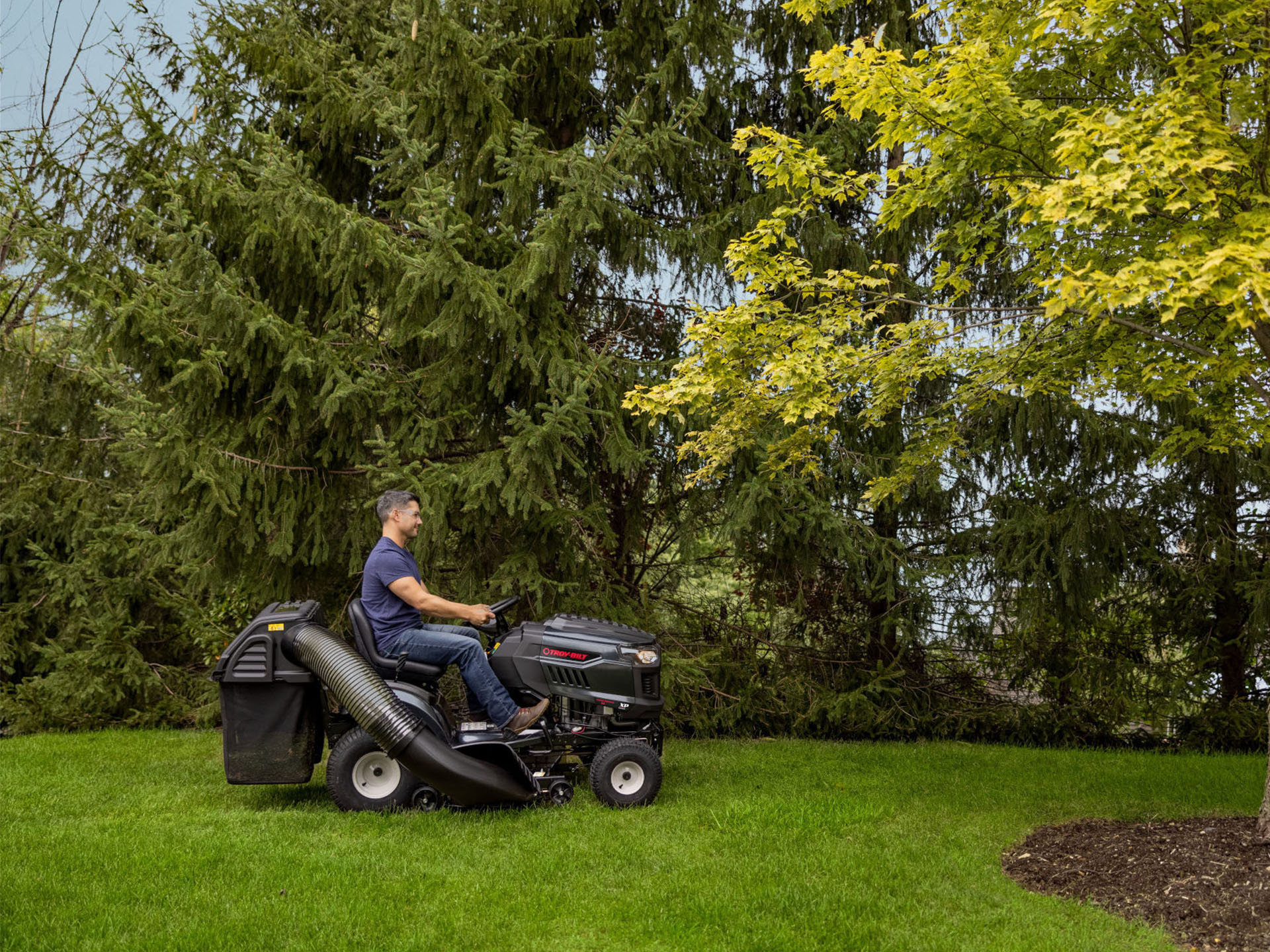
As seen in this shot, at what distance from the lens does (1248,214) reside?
399 centimetres

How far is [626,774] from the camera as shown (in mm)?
5621

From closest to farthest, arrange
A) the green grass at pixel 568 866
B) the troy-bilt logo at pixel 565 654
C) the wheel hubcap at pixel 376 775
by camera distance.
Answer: the green grass at pixel 568 866 → the wheel hubcap at pixel 376 775 → the troy-bilt logo at pixel 565 654

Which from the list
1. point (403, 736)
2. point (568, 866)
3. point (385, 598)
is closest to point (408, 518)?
point (385, 598)

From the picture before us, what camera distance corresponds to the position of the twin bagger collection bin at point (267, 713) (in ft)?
17.5

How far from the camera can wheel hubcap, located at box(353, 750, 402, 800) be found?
538cm

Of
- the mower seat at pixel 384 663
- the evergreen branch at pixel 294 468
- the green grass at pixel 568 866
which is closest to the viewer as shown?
the green grass at pixel 568 866

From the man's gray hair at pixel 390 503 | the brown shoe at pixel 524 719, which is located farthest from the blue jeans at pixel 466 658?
the man's gray hair at pixel 390 503

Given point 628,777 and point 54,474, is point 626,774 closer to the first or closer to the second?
point 628,777

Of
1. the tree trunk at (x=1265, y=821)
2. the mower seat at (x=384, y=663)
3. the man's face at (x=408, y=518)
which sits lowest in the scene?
the tree trunk at (x=1265, y=821)

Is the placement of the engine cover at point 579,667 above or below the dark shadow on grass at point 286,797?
above

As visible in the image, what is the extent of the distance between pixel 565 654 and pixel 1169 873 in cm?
300

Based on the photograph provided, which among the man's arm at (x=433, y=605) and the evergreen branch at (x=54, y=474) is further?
the evergreen branch at (x=54, y=474)

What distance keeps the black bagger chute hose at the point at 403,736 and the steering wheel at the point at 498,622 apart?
62cm

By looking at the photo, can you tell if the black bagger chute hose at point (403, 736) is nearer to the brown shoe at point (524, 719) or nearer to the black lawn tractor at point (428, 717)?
the black lawn tractor at point (428, 717)
